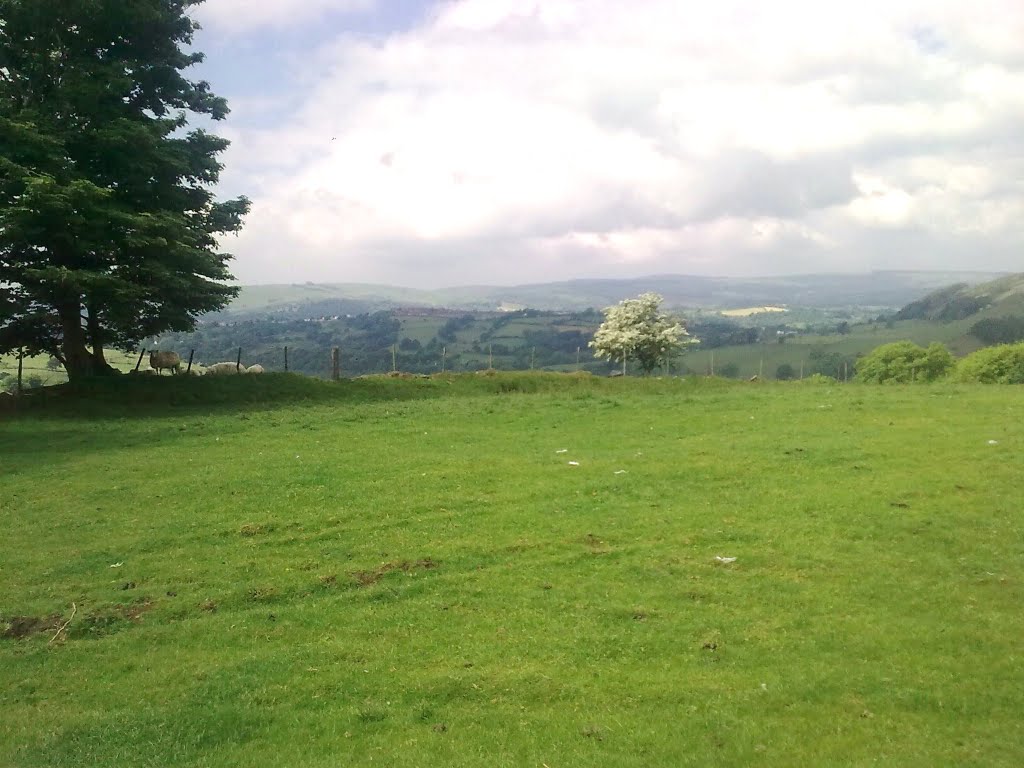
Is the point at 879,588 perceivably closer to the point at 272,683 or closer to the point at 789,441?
the point at 272,683

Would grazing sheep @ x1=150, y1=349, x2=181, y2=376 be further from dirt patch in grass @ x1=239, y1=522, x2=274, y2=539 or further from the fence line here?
dirt patch in grass @ x1=239, y1=522, x2=274, y2=539

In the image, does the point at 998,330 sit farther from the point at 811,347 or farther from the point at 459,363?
the point at 459,363

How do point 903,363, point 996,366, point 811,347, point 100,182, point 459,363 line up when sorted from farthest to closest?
point 811,347 → point 903,363 → point 459,363 → point 996,366 → point 100,182

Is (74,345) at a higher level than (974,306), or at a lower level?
lower

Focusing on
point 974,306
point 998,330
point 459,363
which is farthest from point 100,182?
point 974,306

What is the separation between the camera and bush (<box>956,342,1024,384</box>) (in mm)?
63775

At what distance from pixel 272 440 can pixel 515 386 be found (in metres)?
16.5

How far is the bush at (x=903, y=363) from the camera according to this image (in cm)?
7744

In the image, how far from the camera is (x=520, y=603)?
9.95 metres

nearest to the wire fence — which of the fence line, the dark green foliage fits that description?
the fence line

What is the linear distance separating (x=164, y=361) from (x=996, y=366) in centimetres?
6733

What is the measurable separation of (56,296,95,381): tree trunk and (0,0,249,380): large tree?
0.05m

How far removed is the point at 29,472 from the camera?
18.0m

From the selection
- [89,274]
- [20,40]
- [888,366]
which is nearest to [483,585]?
[89,274]
